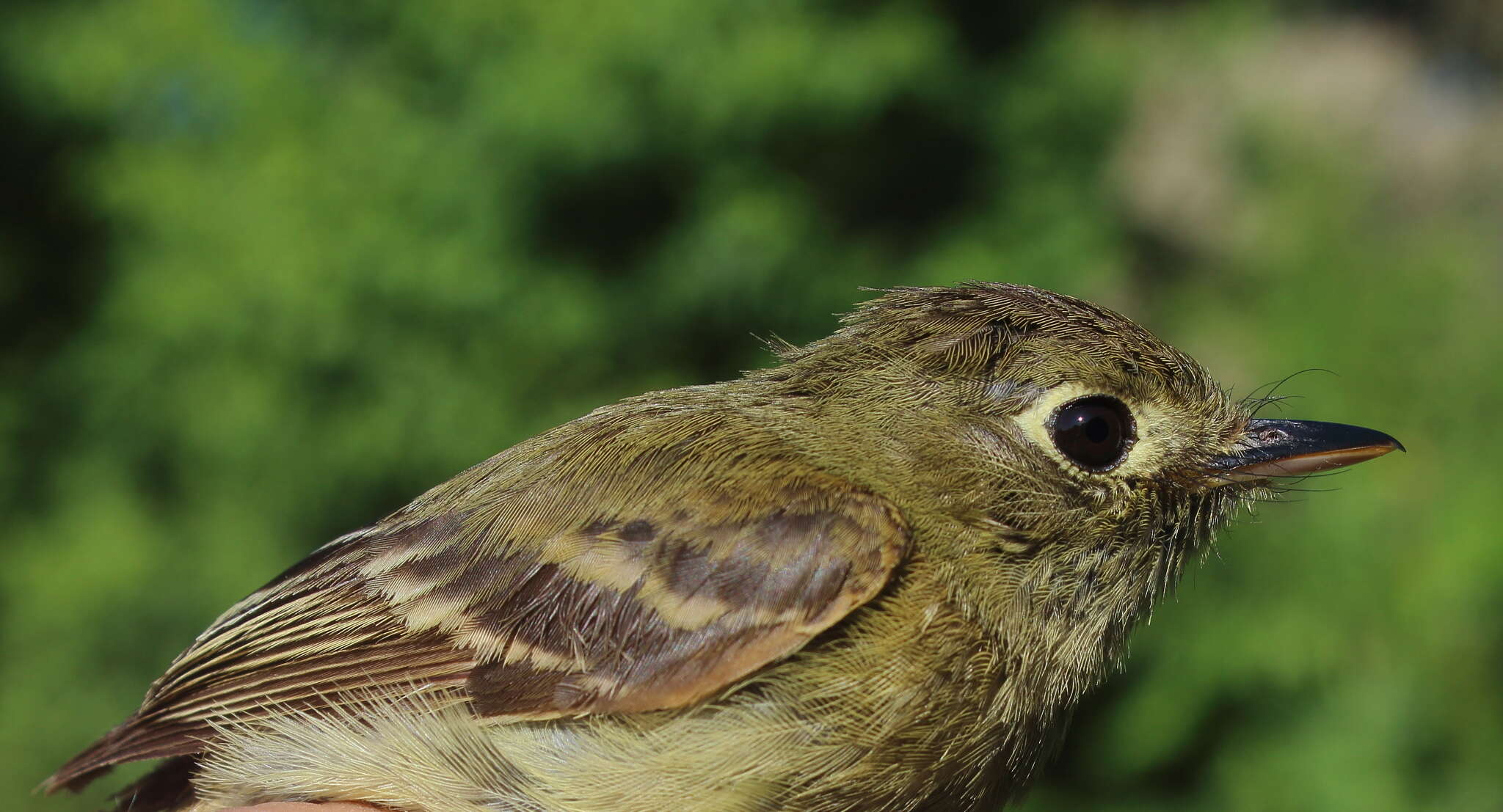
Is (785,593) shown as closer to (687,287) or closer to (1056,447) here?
(1056,447)

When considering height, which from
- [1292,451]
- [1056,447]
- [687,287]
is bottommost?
[1292,451]

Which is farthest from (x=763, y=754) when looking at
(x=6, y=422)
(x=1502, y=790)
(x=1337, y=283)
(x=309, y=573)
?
(x=6, y=422)

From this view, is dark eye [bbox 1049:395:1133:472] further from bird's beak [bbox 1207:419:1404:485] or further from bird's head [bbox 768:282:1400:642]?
bird's beak [bbox 1207:419:1404:485]

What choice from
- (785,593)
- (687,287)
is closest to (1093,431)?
(785,593)

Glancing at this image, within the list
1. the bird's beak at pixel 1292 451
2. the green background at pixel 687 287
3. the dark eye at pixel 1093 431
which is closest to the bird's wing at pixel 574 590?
the dark eye at pixel 1093 431

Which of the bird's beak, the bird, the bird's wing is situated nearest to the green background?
the bird's beak

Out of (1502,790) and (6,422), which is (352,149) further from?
(1502,790)

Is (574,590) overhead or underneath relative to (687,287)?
underneath

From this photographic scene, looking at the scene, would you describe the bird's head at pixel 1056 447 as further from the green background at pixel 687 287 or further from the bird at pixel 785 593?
the green background at pixel 687 287
